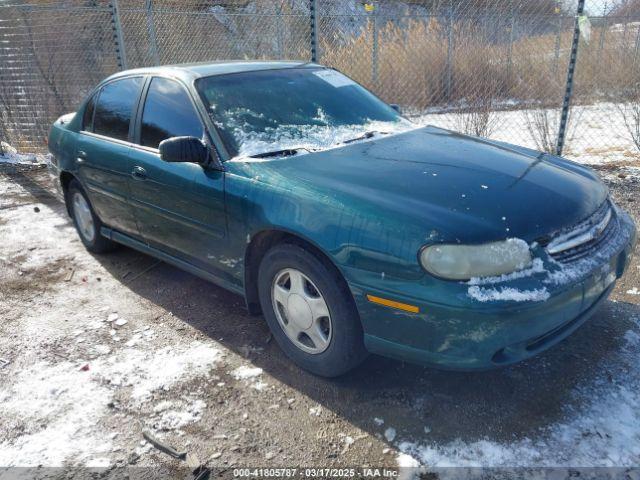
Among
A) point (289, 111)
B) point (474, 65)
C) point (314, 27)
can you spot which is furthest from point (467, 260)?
point (474, 65)

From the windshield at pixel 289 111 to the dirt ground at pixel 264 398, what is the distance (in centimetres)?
122

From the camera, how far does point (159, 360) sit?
123 inches

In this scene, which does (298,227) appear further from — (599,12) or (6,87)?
(6,87)

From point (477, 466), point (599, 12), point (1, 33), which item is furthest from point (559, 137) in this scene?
point (1, 33)

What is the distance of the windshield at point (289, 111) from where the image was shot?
3152 mm

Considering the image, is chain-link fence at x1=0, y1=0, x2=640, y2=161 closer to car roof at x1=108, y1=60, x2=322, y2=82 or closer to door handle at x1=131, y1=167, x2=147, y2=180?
car roof at x1=108, y1=60, x2=322, y2=82

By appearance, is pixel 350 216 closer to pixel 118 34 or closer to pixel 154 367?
pixel 154 367

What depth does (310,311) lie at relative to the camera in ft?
8.88

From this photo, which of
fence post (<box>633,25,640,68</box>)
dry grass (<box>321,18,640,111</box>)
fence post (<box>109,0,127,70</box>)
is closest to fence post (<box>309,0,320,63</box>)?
dry grass (<box>321,18,640,111</box>)

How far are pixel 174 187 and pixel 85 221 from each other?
6.21 feet

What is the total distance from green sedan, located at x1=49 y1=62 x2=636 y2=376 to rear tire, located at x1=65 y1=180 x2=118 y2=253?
1.98ft

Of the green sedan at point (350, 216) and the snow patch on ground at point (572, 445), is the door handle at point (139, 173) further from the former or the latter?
the snow patch on ground at point (572, 445)

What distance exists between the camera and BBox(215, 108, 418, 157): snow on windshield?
3.09m

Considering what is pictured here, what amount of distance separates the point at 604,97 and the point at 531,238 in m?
7.41
